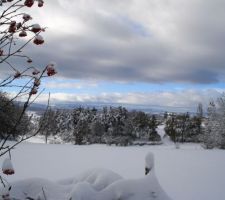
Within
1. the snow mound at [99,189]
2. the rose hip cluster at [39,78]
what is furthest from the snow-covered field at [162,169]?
the rose hip cluster at [39,78]

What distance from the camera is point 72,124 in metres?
72.3

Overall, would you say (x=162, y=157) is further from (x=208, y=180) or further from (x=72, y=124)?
(x=72, y=124)

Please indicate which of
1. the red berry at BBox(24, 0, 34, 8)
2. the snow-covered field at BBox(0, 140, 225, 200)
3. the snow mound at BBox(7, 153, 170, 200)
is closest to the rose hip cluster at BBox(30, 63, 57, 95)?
the red berry at BBox(24, 0, 34, 8)

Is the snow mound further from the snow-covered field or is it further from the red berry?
the red berry

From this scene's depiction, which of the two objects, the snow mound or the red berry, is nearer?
the red berry

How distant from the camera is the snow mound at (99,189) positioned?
422cm

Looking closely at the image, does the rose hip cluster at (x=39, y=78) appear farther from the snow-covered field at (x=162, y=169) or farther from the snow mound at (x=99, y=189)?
the snow-covered field at (x=162, y=169)

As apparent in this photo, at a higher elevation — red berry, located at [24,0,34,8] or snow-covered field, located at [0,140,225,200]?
red berry, located at [24,0,34,8]

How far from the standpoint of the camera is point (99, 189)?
14.8 feet

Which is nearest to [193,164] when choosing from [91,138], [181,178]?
[181,178]

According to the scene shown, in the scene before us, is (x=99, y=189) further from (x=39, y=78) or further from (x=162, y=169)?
(x=162, y=169)

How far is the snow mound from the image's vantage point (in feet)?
13.9

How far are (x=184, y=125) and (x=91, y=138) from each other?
16129 millimetres

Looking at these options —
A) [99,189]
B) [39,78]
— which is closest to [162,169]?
[99,189]
